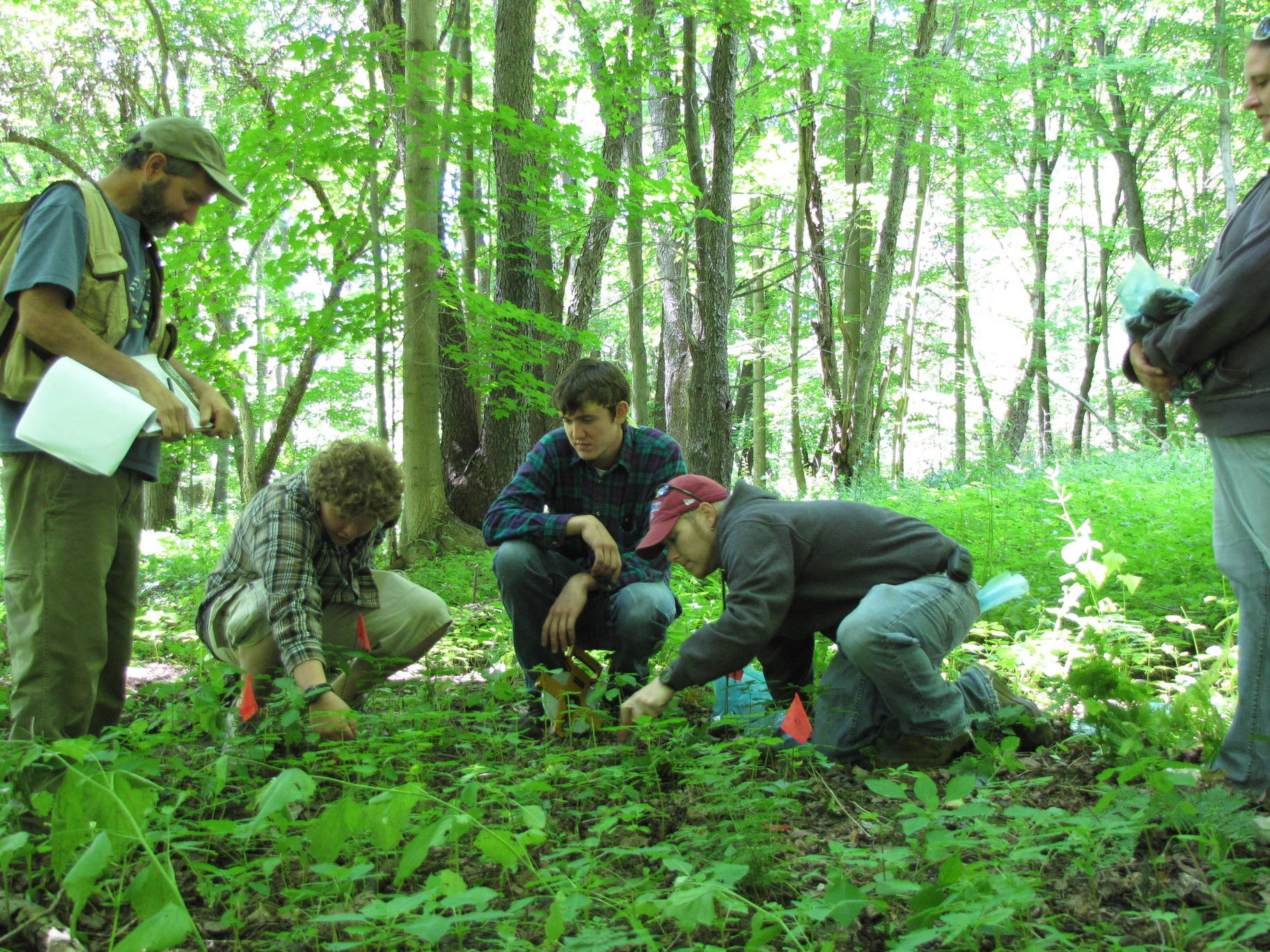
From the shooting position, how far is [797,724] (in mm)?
2574

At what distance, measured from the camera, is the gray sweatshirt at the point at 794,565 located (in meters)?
2.70

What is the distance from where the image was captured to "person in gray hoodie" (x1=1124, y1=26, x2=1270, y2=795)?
2.23 metres

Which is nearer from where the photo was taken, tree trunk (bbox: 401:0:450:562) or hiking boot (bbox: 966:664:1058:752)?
hiking boot (bbox: 966:664:1058:752)

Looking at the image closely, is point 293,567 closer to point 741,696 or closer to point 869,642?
point 741,696

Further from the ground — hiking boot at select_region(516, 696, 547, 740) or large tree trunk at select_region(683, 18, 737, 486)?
large tree trunk at select_region(683, 18, 737, 486)

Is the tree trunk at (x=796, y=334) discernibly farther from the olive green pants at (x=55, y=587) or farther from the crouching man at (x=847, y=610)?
the olive green pants at (x=55, y=587)

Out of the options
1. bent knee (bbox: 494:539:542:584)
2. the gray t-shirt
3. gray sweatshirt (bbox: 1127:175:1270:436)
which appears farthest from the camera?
bent knee (bbox: 494:539:542:584)

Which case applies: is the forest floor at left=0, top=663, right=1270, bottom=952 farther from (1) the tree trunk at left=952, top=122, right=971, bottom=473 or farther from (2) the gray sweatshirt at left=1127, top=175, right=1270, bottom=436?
(1) the tree trunk at left=952, top=122, right=971, bottom=473

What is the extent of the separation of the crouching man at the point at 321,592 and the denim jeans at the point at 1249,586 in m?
2.47

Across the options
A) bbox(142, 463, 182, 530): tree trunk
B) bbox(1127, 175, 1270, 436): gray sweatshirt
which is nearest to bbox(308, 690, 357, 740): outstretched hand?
bbox(1127, 175, 1270, 436): gray sweatshirt

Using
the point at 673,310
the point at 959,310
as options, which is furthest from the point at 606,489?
the point at 959,310

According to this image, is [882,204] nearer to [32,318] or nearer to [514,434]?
[514,434]

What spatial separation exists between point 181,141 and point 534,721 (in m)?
2.24

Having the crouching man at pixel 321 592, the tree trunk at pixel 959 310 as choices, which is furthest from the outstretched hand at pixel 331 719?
the tree trunk at pixel 959 310
